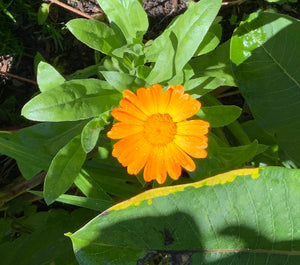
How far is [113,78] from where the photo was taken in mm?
1691

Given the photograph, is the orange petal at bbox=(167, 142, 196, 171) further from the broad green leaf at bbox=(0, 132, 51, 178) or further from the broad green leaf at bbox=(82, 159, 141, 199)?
the broad green leaf at bbox=(0, 132, 51, 178)

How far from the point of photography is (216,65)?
2.13m

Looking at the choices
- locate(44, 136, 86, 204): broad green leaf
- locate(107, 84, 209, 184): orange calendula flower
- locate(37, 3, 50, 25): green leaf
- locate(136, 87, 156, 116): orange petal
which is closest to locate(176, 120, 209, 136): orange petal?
locate(107, 84, 209, 184): orange calendula flower

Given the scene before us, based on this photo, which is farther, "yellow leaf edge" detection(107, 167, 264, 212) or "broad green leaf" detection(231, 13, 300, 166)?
"broad green leaf" detection(231, 13, 300, 166)

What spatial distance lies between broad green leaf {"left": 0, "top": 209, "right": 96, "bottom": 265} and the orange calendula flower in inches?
24.9

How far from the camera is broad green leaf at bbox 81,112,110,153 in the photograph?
171 cm

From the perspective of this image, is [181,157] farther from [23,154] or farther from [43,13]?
[43,13]

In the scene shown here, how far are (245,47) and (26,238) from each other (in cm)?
122

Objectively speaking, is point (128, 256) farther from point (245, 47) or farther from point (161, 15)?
point (161, 15)

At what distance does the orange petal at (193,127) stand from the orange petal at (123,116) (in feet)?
0.50

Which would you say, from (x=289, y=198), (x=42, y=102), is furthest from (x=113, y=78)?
(x=289, y=198)

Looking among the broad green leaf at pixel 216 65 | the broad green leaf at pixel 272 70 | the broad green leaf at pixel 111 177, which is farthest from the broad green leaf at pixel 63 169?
the broad green leaf at pixel 272 70

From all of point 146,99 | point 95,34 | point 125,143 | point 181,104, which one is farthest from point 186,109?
point 95,34

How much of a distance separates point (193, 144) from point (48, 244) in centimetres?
86
